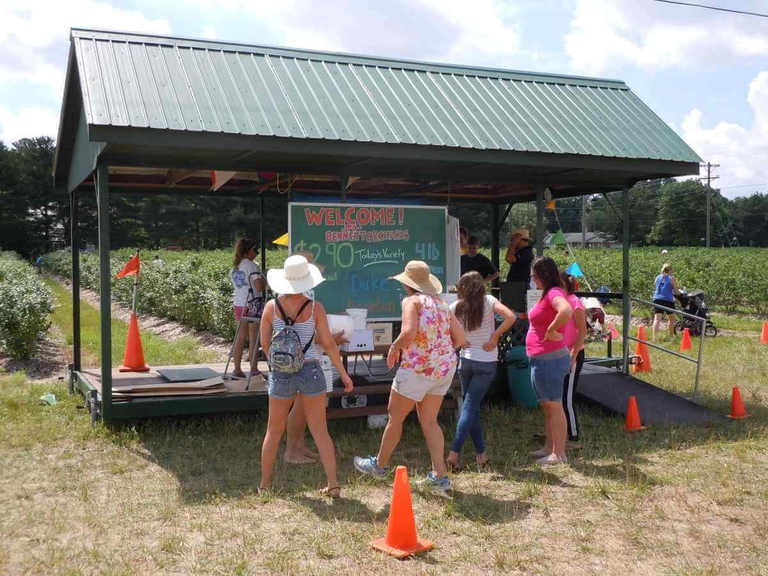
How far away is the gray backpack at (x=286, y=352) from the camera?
530cm

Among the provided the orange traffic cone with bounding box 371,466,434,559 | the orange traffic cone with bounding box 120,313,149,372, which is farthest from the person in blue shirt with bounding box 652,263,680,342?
the orange traffic cone with bounding box 371,466,434,559

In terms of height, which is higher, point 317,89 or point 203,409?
point 317,89

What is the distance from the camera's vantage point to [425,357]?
552 centimetres

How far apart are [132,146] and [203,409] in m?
2.53

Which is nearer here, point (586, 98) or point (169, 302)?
point (586, 98)

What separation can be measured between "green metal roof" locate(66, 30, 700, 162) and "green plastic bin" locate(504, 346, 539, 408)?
2.33 m

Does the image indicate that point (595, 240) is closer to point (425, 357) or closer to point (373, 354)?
point (373, 354)

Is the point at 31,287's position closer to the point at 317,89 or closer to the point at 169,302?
the point at 169,302

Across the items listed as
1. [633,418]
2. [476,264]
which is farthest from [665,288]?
[633,418]

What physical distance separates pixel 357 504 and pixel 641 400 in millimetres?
4195

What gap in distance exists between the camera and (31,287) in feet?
45.3

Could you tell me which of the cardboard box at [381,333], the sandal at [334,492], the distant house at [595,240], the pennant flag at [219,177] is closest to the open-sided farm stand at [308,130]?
the pennant flag at [219,177]

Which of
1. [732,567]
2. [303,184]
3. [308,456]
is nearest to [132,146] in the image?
[308,456]

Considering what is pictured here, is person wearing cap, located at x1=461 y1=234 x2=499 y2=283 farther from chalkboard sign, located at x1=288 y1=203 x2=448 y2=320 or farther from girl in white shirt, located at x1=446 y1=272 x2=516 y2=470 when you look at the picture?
girl in white shirt, located at x1=446 y1=272 x2=516 y2=470
